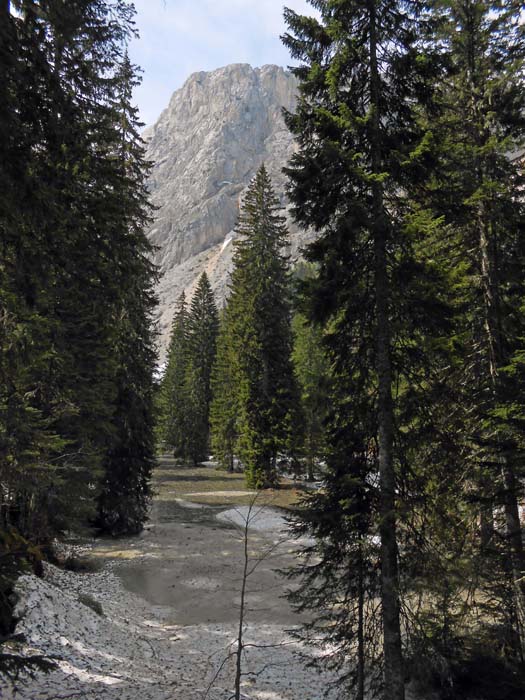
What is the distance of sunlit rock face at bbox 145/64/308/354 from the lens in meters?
142

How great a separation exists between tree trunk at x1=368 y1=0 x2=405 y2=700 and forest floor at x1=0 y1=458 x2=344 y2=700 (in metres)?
1.68

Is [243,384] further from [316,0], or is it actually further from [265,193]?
[316,0]

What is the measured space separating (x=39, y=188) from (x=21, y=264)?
94 centimetres

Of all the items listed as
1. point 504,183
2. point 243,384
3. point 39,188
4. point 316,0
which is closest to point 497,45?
point 504,183

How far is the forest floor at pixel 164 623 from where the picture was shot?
7.77m

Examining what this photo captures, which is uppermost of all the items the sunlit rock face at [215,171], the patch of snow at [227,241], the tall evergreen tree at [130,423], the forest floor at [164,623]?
the sunlit rock face at [215,171]

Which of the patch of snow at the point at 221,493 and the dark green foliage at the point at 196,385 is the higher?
the dark green foliage at the point at 196,385

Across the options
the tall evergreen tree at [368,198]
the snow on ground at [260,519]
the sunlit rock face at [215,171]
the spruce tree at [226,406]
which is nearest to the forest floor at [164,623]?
the snow on ground at [260,519]

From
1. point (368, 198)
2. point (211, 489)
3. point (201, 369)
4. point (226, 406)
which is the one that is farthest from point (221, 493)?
point (368, 198)

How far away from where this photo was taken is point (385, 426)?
756 centimetres

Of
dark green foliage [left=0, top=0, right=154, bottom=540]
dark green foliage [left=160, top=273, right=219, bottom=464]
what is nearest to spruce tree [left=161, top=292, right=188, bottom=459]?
dark green foliage [left=160, top=273, right=219, bottom=464]

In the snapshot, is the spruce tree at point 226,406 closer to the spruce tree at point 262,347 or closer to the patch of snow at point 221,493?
the spruce tree at point 262,347

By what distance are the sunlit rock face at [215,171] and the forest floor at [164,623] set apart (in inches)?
3838

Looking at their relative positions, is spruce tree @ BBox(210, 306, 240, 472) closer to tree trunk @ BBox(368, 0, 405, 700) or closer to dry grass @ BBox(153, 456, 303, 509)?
dry grass @ BBox(153, 456, 303, 509)
